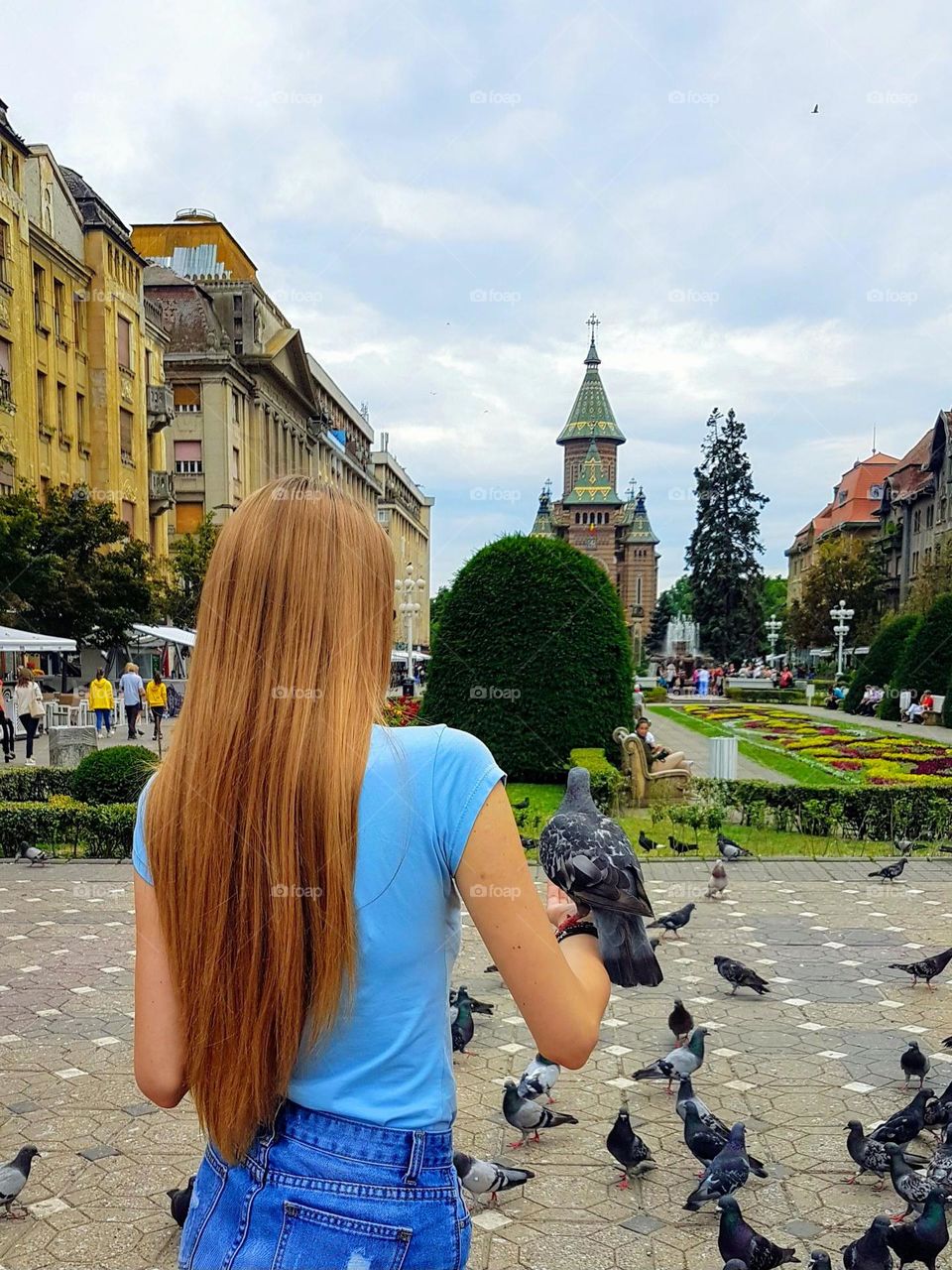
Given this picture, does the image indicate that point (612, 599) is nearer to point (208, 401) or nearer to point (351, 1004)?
point (351, 1004)

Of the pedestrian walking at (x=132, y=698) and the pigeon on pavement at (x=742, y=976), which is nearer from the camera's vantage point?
the pigeon on pavement at (x=742, y=976)

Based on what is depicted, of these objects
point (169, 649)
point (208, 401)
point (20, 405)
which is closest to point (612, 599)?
point (20, 405)

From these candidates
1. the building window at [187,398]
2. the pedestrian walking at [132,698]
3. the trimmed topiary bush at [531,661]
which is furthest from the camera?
the building window at [187,398]

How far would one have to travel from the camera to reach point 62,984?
24.2 ft

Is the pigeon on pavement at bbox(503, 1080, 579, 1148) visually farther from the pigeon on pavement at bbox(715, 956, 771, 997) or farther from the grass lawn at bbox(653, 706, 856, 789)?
the grass lawn at bbox(653, 706, 856, 789)

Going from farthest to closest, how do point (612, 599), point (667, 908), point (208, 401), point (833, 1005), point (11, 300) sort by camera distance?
point (208, 401) < point (11, 300) < point (612, 599) < point (667, 908) < point (833, 1005)

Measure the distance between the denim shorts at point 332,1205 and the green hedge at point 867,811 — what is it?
12560 millimetres

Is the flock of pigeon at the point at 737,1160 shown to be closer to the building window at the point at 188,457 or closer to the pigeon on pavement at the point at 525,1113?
the pigeon on pavement at the point at 525,1113

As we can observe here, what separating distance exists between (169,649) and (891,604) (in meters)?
53.0

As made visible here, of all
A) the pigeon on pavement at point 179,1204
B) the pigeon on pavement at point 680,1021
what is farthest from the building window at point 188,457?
the pigeon on pavement at point 179,1204

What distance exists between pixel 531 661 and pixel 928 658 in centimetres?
2311

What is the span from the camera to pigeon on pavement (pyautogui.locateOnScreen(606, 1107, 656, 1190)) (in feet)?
14.8

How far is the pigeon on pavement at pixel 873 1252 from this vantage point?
355cm

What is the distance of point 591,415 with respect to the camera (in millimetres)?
112312
